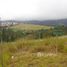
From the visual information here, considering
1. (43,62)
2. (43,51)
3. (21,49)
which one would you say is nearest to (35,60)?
(43,62)

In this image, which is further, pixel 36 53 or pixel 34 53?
pixel 34 53

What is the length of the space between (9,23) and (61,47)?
5.10m

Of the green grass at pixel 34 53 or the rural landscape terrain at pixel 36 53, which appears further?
the green grass at pixel 34 53

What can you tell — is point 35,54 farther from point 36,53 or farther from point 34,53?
point 34,53

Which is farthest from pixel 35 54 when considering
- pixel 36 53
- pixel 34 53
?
pixel 34 53

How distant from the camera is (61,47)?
1419 cm

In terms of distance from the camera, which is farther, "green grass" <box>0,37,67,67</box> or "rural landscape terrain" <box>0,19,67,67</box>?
"green grass" <box>0,37,67,67</box>

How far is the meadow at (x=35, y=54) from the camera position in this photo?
1080cm

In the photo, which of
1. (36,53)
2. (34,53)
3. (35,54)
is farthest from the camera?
(34,53)

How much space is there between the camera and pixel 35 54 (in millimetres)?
13086

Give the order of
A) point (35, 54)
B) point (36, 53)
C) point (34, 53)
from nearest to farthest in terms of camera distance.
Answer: point (35, 54) → point (36, 53) → point (34, 53)

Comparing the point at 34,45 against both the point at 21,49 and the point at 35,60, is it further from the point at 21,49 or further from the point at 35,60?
the point at 35,60

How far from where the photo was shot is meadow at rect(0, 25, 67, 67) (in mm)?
10796

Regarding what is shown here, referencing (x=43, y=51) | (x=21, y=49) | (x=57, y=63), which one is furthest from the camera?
(x=21, y=49)
